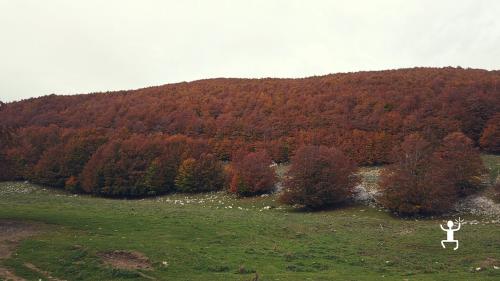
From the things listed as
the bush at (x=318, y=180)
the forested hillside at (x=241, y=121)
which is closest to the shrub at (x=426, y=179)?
the bush at (x=318, y=180)

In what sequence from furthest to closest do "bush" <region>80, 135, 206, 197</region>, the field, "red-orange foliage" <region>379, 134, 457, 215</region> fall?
"bush" <region>80, 135, 206, 197</region> → "red-orange foliage" <region>379, 134, 457, 215</region> → the field

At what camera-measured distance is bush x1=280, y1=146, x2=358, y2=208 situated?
56.3 meters

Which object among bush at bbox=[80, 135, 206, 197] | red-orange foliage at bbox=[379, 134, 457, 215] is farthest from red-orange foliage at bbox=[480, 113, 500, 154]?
bush at bbox=[80, 135, 206, 197]

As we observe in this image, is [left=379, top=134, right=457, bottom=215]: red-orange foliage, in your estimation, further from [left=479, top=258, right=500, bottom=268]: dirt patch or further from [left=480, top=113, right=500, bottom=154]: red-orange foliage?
[left=480, top=113, right=500, bottom=154]: red-orange foliage

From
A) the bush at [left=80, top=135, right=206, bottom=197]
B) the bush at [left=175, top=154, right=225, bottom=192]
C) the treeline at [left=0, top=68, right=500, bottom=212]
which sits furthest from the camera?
the bush at [left=80, top=135, right=206, bottom=197]

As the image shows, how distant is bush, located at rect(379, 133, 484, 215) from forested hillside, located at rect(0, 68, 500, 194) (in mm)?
14214

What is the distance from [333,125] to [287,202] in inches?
1901

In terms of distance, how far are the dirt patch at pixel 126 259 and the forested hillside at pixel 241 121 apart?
154 feet

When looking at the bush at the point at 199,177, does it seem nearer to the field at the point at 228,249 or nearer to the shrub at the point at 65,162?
the shrub at the point at 65,162

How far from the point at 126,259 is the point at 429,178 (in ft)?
124

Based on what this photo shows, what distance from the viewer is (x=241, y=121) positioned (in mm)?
110000

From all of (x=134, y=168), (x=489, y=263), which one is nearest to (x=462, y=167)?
(x=489, y=263)

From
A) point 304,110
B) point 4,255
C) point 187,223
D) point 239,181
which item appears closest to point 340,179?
point 239,181

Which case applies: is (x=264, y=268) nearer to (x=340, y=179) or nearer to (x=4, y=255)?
(x=4, y=255)
